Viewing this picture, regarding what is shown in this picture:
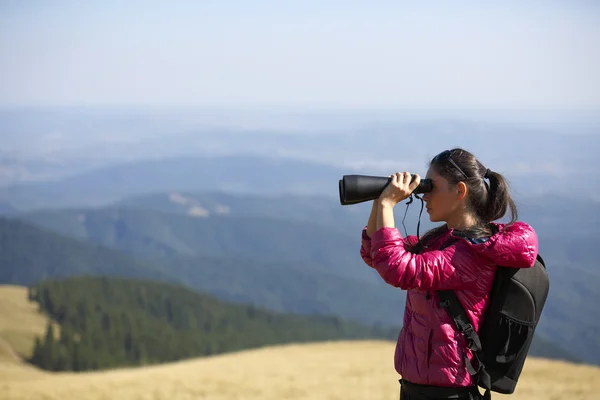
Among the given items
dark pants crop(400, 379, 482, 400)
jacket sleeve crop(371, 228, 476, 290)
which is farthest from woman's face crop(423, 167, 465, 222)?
dark pants crop(400, 379, 482, 400)

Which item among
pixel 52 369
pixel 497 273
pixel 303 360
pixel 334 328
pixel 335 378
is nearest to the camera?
pixel 497 273

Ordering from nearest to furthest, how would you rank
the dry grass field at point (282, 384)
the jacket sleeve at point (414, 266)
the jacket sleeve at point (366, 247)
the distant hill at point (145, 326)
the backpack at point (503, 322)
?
the jacket sleeve at point (414, 266) < the backpack at point (503, 322) < the jacket sleeve at point (366, 247) < the dry grass field at point (282, 384) < the distant hill at point (145, 326)

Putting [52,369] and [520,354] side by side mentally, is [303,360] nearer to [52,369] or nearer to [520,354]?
[520,354]

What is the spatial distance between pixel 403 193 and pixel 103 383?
47.5ft

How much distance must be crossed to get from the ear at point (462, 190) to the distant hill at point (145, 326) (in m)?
80.4

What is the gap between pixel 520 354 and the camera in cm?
418

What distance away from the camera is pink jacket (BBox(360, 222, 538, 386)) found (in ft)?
13.0

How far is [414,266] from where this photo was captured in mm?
3939

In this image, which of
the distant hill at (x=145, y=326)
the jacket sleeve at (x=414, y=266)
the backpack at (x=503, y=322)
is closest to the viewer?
the jacket sleeve at (x=414, y=266)

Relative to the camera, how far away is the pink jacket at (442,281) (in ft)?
13.0

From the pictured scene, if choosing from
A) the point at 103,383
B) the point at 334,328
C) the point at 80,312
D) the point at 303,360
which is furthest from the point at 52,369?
the point at 334,328

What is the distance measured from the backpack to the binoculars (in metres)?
0.71

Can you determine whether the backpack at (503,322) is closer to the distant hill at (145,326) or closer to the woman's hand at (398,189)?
the woman's hand at (398,189)

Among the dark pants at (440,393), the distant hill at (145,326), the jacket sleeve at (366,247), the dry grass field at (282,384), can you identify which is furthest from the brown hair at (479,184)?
the distant hill at (145,326)
